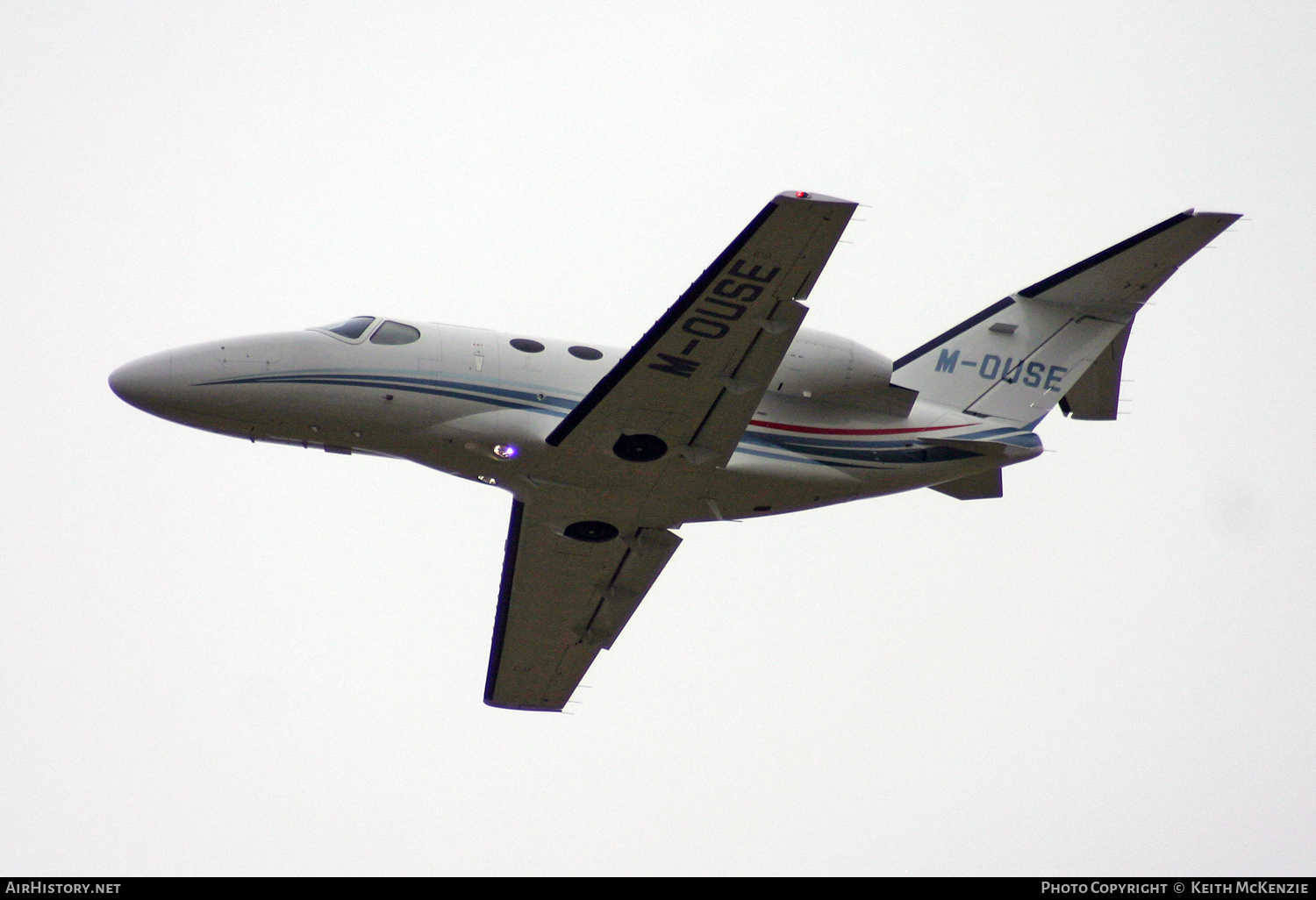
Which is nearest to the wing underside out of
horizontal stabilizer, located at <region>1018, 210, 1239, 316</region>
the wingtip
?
the wingtip

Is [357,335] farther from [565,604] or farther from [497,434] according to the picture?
[565,604]

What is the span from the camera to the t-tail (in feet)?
61.9

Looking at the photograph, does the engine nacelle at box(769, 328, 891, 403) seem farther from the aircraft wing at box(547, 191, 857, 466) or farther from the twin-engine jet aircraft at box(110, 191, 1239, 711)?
the aircraft wing at box(547, 191, 857, 466)

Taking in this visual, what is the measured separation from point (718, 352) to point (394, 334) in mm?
4042

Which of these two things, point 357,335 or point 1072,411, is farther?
point 1072,411

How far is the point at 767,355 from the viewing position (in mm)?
15344

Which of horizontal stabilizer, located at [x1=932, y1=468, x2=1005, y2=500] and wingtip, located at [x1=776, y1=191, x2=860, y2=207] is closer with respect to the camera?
wingtip, located at [x1=776, y1=191, x2=860, y2=207]

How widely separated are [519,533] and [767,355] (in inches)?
184

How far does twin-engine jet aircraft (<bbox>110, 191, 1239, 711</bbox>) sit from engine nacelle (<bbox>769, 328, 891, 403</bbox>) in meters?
0.03

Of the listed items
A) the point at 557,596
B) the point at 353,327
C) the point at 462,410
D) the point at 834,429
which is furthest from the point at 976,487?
the point at 353,327

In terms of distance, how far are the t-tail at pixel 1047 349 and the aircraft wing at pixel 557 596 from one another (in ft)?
14.3

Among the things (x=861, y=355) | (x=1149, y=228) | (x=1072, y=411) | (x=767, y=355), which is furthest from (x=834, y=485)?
(x=1149, y=228)

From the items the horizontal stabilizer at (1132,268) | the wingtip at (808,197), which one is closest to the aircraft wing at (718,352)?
the wingtip at (808,197)

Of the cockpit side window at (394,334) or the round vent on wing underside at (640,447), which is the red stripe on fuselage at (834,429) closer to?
the round vent on wing underside at (640,447)
